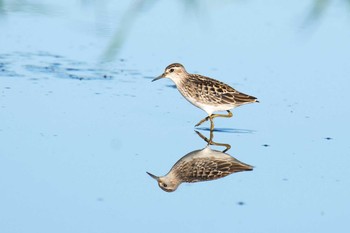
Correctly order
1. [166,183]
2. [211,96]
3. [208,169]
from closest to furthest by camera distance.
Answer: [166,183], [208,169], [211,96]

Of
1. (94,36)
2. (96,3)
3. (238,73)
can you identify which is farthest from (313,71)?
(96,3)

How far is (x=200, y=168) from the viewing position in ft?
28.0

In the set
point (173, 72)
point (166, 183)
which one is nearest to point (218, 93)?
point (173, 72)

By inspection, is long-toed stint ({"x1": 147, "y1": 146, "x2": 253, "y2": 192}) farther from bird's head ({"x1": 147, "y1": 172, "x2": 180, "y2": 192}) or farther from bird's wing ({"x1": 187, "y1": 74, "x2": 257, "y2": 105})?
bird's wing ({"x1": 187, "y1": 74, "x2": 257, "y2": 105})

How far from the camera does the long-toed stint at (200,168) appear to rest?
26.6ft

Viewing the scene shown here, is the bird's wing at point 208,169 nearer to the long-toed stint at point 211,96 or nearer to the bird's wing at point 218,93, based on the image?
the long-toed stint at point 211,96

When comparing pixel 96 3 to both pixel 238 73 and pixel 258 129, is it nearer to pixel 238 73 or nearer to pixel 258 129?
pixel 238 73

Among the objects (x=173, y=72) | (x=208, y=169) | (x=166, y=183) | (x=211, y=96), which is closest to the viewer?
(x=166, y=183)

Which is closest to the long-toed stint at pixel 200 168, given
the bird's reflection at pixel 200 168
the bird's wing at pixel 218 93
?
the bird's reflection at pixel 200 168

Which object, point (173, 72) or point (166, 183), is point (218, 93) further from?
point (166, 183)

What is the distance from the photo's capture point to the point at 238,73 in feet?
37.9

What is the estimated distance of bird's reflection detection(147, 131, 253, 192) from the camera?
8.11 meters

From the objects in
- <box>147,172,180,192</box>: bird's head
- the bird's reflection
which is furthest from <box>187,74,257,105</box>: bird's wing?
<box>147,172,180,192</box>: bird's head

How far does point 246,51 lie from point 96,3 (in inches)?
106
